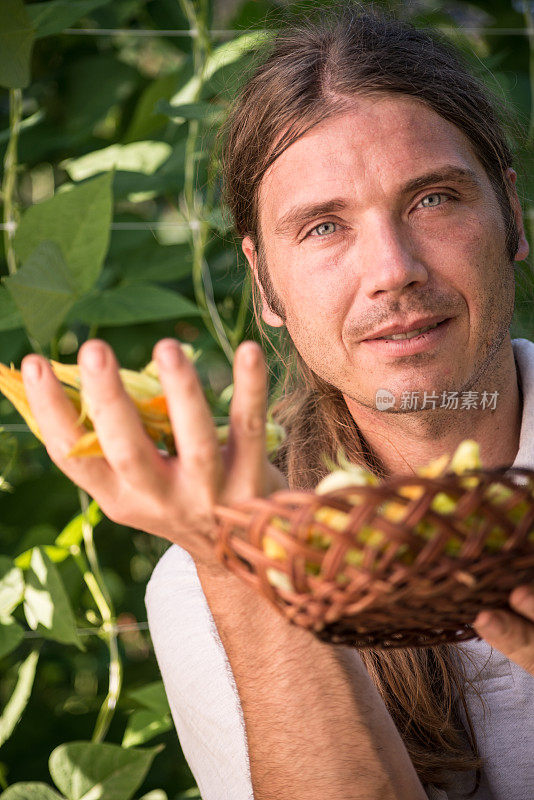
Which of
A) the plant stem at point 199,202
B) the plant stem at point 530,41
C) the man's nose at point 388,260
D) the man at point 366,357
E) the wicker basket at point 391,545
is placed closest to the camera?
the wicker basket at point 391,545

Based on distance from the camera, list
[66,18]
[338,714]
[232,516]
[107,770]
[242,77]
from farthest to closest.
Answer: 1. [242,77]
2. [66,18]
3. [107,770]
4. [338,714]
5. [232,516]

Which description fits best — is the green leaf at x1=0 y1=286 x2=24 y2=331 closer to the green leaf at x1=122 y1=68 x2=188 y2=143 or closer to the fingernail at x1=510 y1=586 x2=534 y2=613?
the green leaf at x1=122 y1=68 x2=188 y2=143

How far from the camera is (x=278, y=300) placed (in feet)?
3.33

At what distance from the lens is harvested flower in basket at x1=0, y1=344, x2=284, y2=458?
0.46 meters

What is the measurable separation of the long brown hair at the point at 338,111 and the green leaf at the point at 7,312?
1.03 feet

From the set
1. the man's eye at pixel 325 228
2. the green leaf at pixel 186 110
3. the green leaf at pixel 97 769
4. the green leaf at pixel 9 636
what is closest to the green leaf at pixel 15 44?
the green leaf at pixel 186 110

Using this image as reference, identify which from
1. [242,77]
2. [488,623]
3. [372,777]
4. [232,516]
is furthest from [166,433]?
[242,77]

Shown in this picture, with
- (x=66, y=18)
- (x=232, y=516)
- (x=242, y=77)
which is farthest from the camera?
(x=242, y=77)

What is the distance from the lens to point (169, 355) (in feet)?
1.38

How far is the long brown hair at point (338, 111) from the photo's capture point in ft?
2.89

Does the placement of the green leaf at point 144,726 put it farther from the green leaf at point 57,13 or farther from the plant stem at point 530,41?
the plant stem at point 530,41

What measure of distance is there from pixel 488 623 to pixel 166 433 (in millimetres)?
212

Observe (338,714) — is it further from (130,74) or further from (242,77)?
(130,74)

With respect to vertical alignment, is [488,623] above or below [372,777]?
above
